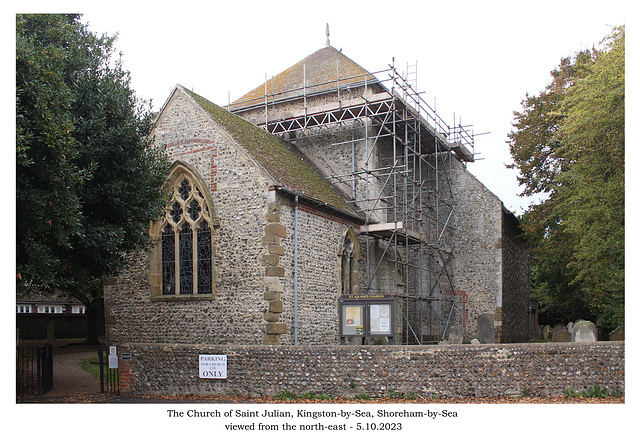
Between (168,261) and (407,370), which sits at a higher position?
(168,261)

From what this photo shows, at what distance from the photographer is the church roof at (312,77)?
1017 inches

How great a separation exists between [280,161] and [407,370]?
34.1ft

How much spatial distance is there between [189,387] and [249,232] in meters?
5.35

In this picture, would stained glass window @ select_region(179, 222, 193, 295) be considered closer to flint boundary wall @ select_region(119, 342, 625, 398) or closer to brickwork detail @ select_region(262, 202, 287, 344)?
brickwork detail @ select_region(262, 202, 287, 344)

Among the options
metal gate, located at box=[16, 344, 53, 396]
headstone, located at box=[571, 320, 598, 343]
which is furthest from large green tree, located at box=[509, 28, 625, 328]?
metal gate, located at box=[16, 344, 53, 396]

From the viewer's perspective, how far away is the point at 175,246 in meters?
18.8

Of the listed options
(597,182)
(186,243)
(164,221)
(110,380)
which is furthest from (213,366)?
(597,182)

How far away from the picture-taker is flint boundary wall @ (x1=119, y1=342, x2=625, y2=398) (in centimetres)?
1125

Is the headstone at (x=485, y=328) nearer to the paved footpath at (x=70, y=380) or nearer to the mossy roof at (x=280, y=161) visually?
the mossy roof at (x=280, y=161)

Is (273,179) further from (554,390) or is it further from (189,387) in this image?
(554,390)

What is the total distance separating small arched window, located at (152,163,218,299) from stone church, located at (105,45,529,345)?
0.13ft

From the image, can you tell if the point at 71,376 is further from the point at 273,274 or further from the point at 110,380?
the point at 273,274

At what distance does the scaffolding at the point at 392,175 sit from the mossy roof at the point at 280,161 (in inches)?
41.4

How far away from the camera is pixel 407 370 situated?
11.9 meters
